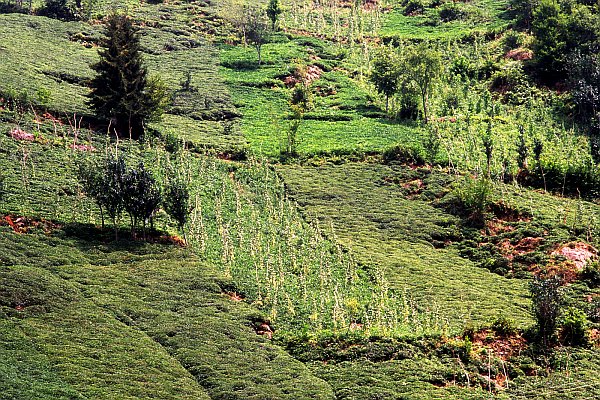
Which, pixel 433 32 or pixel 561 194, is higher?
pixel 433 32

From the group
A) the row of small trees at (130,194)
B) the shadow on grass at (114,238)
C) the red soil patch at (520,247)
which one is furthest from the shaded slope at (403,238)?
the shadow on grass at (114,238)

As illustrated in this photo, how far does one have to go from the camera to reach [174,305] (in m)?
59.8

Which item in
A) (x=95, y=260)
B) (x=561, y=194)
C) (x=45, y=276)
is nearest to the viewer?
(x=45, y=276)

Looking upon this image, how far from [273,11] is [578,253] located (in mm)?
87220

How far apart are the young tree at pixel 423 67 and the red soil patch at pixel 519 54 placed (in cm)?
2354

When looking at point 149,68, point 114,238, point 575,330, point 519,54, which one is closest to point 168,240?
point 114,238

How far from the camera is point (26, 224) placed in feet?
214

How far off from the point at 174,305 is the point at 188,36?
87.0 m

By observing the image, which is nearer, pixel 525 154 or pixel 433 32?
pixel 525 154

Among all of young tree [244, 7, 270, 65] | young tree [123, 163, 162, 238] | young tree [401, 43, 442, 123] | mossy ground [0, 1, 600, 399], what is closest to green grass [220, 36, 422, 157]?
mossy ground [0, 1, 600, 399]

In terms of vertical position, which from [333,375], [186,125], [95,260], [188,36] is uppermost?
[188,36]

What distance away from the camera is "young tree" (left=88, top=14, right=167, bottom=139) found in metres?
88.9

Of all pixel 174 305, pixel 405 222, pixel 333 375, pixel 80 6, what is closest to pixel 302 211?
pixel 405 222

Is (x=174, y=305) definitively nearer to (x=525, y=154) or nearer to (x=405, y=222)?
(x=405, y=222)
